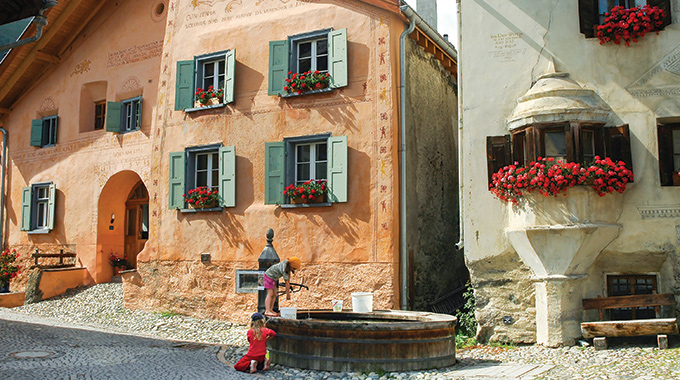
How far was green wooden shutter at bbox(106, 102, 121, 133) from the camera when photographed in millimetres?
17766

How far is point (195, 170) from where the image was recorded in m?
15.2

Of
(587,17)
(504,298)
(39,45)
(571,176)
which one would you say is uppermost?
(39,45)

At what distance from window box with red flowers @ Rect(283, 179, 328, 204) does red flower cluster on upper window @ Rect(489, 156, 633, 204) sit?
4189 millimetres

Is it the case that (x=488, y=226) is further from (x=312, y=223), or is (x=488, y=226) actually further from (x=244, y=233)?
(x=244, y=233)

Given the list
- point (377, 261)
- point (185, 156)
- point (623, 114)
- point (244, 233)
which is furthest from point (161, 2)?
point (623, 114)

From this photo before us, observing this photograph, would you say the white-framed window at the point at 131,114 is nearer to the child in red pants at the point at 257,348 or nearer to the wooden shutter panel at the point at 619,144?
the child in red pants at the point at 257,348

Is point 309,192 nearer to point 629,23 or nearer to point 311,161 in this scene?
point 311,161

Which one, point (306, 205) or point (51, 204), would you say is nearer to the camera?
point (306, 205)

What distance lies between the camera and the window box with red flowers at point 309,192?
42.8 ft

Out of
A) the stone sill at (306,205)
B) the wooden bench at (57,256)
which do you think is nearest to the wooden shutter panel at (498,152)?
the stone sill at (306,205)

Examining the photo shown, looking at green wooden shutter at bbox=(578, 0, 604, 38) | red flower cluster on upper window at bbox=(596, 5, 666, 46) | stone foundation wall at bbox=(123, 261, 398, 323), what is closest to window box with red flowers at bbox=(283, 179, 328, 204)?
stone foundation wall at bbox=(123, 261, 398, 323)

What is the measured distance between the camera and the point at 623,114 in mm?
10516

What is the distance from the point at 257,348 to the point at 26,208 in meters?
13.6

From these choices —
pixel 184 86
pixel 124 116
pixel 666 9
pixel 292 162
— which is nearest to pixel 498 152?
pixel 666 9
